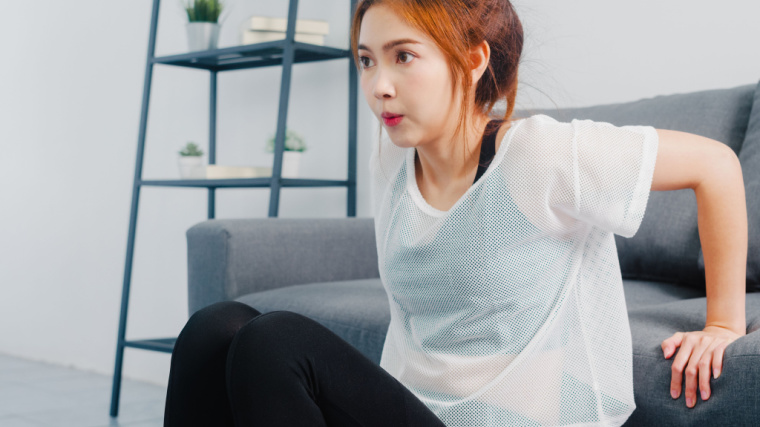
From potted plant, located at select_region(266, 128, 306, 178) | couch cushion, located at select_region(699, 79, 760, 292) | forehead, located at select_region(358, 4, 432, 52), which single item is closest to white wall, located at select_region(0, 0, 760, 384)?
potted plant, located at select_region(266, 128, 306, 178)

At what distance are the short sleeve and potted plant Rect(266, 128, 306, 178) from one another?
150 centimetres

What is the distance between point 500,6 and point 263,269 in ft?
3.01

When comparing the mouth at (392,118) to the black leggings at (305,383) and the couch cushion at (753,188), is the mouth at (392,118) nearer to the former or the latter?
the black leggings at (305,383)

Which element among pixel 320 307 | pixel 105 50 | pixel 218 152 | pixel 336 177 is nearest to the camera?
pixel 320 307

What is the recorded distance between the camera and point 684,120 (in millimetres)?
1643

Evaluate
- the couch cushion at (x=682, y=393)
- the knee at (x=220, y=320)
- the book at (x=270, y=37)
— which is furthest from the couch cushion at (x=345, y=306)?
the book at (x=270, y=37)

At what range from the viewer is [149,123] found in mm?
3033

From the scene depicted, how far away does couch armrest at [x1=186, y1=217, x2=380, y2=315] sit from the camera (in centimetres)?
→ 171

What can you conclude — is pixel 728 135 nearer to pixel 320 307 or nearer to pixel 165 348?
pixel 320 307

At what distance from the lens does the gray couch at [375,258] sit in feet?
4.58

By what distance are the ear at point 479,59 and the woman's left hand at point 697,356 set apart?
0.41m

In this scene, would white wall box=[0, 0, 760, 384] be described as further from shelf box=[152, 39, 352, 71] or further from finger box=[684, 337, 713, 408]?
finger box=[684, 337, 713, 408]

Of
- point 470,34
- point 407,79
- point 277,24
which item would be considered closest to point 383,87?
point 407,79

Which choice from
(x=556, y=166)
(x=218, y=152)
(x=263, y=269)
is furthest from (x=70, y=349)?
(x=556, y=166)
